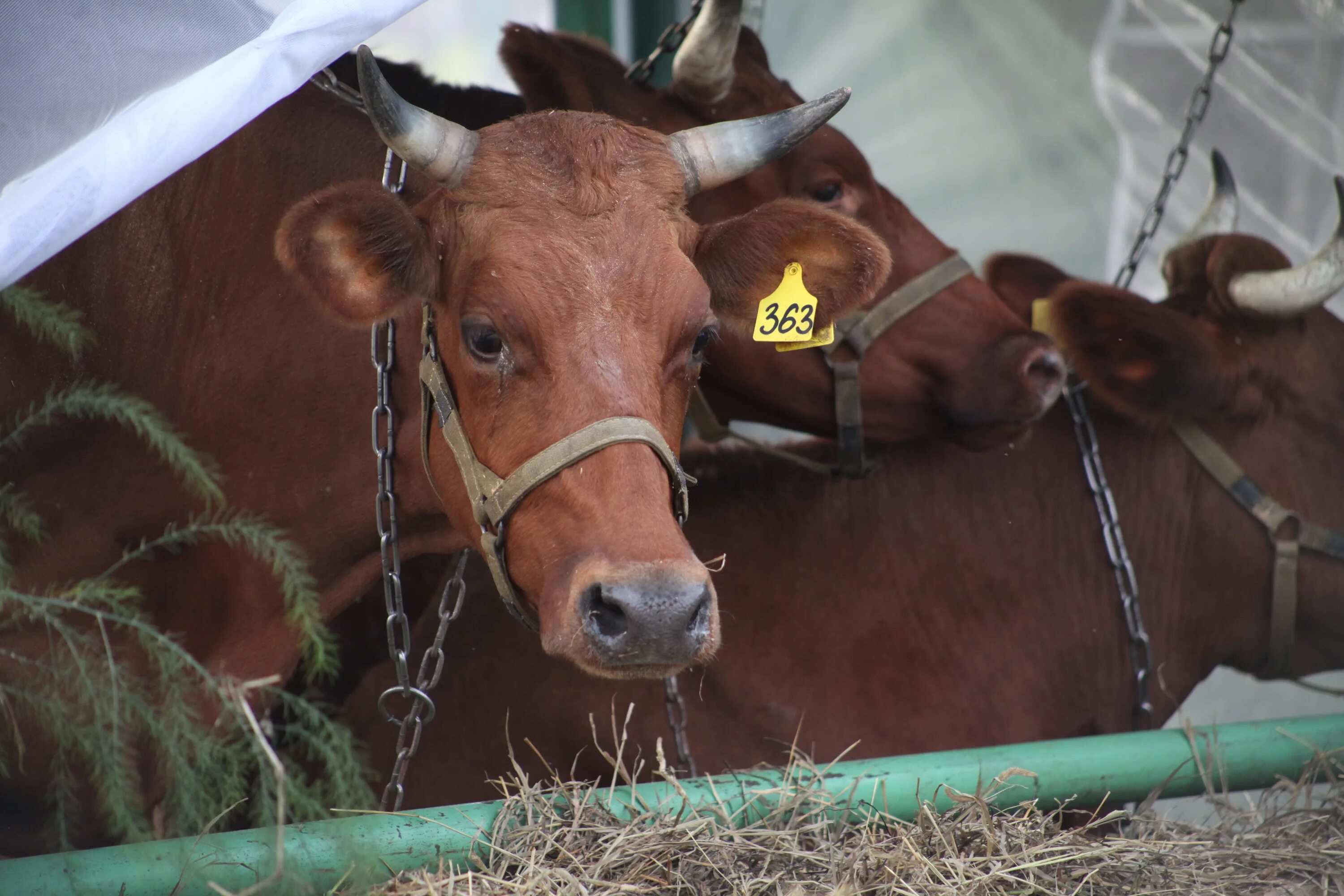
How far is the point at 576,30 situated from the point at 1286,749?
16.3 ft

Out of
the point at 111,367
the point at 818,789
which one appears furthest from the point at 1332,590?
the point at 111,367

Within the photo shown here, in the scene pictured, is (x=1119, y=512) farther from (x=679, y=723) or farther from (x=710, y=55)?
(x=710, y=55)

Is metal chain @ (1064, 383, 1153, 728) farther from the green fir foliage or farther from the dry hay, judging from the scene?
the green fir foliage

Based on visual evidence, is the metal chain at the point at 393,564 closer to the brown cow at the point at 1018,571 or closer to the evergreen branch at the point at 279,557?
the evergreen branch at the point at 279,557

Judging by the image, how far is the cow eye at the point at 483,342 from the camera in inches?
86.8

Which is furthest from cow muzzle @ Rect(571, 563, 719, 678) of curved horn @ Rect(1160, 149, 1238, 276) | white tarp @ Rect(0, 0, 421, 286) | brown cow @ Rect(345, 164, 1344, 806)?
curved horn @ Rect(1160, 149, 1238, 276)

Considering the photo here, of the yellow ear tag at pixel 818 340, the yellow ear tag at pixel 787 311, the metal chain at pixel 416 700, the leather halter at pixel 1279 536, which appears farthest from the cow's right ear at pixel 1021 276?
the metal chain at pixel 416 700

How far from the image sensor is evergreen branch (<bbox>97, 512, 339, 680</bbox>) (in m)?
2.47

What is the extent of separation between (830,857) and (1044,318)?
6.76ft

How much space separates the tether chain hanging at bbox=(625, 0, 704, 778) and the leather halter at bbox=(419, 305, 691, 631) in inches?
18.0

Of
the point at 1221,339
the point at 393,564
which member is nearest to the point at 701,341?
the point at 393,564

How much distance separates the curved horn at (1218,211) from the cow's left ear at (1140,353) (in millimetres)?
592

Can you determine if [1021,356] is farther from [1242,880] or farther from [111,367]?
[111,367]

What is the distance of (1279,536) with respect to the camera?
136 inches
